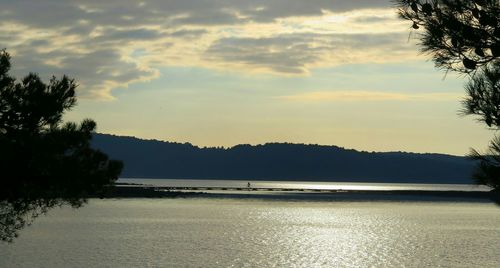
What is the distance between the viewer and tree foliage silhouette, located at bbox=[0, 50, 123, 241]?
27.0 meters

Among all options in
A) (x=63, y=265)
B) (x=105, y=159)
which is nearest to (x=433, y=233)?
(x=63, y=265)

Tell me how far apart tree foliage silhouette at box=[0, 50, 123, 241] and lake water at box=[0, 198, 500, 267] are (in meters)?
29.6

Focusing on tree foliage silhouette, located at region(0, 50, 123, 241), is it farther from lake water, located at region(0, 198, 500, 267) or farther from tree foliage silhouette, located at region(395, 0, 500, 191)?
lake water, located at region(0, 198, 500, 267)

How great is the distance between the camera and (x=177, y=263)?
5894 cm

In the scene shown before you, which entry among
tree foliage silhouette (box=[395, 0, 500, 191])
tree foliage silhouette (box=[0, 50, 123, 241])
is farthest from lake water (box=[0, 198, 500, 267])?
tree foliage silhouette (box=[395, 0, 500, 191])

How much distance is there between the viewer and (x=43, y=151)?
1062 inches

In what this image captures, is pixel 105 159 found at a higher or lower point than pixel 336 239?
higher

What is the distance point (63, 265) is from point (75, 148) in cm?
3024

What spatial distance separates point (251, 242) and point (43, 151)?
57202mm

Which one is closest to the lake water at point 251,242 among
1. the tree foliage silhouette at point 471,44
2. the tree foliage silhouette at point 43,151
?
the tree foliage silhouette at point 43,151

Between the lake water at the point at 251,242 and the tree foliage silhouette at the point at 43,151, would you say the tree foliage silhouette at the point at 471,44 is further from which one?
the lake water at the point at 251,242

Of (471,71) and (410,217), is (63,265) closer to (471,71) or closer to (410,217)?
(471,71)

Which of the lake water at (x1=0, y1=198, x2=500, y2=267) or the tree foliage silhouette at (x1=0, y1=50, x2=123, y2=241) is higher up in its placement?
the tree foliage silhouette at (x1=0, y1=50, x2=123, y2=241)

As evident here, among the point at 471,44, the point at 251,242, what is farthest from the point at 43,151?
the point at 251,242
